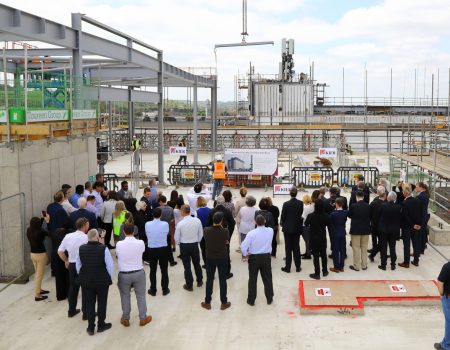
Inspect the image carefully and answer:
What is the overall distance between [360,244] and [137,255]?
4.71 metres

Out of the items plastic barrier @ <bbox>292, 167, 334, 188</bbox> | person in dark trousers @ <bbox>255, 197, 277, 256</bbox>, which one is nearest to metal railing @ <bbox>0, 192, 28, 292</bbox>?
person in dark trousers @ <bbox>255, 197, 277, 256</bbox>

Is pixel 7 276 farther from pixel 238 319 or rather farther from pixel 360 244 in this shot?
pixel 360 244

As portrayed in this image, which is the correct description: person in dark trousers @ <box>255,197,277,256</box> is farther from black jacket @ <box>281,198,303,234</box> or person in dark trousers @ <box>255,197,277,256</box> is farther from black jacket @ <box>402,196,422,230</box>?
black jacket @ <box>402,196,422,230</box>

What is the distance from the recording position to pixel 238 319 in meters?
7.50

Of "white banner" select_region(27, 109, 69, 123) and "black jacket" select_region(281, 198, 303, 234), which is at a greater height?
"white banner" select_region(27, 109, 69, 123)

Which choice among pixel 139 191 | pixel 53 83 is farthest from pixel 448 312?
pixel 139 191

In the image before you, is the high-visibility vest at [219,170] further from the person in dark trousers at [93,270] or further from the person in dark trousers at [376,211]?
the person in dark trousers at [93,270]

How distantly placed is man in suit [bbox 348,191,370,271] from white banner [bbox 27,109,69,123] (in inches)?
240

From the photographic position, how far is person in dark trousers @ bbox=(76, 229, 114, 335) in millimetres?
6668

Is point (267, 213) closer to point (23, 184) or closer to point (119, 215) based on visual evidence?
point (119, 215)

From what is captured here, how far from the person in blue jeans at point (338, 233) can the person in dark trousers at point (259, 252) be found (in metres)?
1.93

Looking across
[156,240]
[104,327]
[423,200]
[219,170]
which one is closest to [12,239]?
[156,240]

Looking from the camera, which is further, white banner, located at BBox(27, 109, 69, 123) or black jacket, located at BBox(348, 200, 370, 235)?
black jacket, located at BBox(348, 200, 370, 235)

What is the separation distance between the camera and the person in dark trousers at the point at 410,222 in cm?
957
